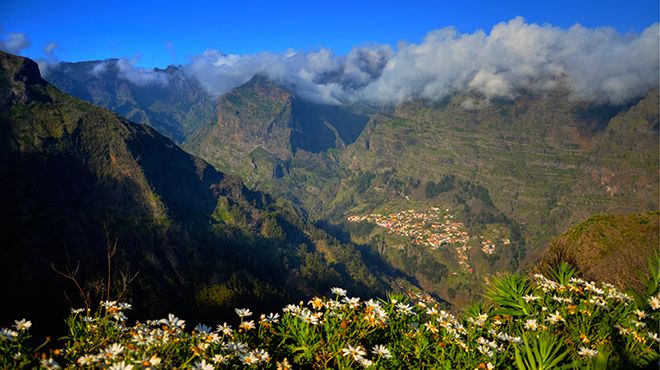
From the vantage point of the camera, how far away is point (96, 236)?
124688 mm

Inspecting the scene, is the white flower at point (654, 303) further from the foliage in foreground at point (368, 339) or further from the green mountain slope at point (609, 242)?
the green mountain slope at point (609, 242)

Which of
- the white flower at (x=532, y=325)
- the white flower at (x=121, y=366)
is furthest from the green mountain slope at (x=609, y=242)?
the white flower at (x=121, y=366)

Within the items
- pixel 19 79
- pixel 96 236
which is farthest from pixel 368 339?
pixel 19 79

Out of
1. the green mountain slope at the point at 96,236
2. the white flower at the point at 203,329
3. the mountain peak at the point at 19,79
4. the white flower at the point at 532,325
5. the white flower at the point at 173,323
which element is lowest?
the green mountain slope at the point at 96,236

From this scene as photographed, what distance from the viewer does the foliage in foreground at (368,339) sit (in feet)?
12.8

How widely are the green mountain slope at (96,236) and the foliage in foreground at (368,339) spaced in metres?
58.3

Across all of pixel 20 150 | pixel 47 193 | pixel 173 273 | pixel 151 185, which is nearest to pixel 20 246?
pixel 173 273

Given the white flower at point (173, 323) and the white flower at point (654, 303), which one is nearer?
the white flower at point (173, 323)

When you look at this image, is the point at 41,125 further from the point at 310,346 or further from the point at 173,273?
the point at 310,346

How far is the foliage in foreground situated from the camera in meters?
3.92

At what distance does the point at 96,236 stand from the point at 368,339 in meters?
143

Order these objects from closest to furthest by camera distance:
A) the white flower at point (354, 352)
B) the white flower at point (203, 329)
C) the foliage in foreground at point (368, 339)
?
the foliage in foreground at point (368, 339)
the white flower at point (354, 352)
the white flower at point (203, 329)

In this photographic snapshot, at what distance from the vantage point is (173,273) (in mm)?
126438

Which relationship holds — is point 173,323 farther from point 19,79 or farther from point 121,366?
point 19,79
